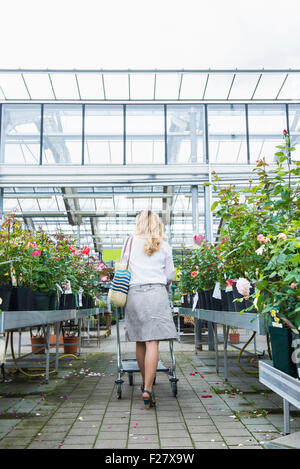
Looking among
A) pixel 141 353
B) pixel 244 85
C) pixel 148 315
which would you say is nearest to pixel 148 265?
pixel 148 315

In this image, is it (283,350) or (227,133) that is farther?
(227,133)

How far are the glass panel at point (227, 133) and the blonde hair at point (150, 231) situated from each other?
23.4 feet

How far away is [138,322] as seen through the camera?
9.95 feet

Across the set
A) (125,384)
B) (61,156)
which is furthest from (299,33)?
(125,384)

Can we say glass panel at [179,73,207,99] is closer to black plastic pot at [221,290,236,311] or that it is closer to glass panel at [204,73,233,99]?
glass panel at [204,73,233,99]

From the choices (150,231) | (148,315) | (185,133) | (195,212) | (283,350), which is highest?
(185,133)

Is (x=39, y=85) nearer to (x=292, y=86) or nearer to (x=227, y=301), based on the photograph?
(x=292, y=86)

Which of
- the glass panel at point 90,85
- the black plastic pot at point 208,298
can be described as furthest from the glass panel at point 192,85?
the black plastic pot at point 208,298

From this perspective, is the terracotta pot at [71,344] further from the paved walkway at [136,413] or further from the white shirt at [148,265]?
the white shirt at [148,265]

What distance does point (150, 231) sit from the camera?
3.20m

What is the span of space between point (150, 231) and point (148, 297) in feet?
1.64

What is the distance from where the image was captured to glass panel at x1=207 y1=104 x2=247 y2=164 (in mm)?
10273

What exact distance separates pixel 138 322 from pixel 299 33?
890 centimetres
